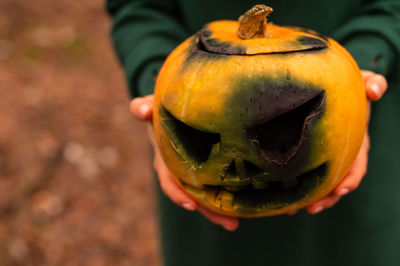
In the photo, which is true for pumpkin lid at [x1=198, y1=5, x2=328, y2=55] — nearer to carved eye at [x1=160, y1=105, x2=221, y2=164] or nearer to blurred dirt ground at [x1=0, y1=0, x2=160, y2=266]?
carved eye at [x1=160, y1=105, x2=221, y2=164]

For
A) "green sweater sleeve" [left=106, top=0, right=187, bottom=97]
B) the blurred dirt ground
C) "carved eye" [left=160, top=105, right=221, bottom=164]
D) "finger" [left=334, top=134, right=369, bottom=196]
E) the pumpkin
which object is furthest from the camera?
the blurred dirt ground

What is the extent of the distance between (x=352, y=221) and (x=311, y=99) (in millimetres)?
822

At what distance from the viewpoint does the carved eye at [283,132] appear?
972mm

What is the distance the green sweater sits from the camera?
1431 mm

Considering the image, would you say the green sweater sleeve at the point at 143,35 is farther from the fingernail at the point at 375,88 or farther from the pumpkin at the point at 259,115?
the fingernail at the point at 375,88

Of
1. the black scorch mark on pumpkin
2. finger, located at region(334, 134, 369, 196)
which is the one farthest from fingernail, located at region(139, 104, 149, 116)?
finger, located at region(334, 134, 369, 196)

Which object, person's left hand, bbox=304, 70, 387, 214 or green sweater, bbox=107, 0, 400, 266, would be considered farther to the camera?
green sweater, bbox=107, 0, 400, 266

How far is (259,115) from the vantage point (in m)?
0.92

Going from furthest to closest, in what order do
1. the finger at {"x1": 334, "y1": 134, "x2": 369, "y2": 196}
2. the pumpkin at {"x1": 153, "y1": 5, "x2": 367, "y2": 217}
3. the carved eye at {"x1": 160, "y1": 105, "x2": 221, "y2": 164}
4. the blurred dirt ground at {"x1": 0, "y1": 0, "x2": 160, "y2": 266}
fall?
1. the blurred dirt ground at {"x1": 0, "y1": 0, "x2": 160, "y2": 266}
2. the finger at {"x1": 334, "y1": 134, "x2": 369, "y2": 196}
3. the carved eye at {"x1": 160, "y1": 105, "x2": 221, "y2": 164}
4. the pumpkin at {"x1": 153, "y1": 5, "x2": 367, "y2": 217}

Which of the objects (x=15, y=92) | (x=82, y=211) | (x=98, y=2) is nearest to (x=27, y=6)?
(x=98, y=2)

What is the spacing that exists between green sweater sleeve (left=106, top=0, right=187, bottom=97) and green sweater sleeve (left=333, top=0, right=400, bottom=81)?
2.04 ft

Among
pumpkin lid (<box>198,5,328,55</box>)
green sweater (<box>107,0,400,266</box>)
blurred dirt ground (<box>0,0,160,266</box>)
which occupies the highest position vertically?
pumpkin lid (<box>198,5,328,55</box>)

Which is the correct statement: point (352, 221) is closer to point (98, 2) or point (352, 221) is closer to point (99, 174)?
point (99, 174)

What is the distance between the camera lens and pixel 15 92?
11.9 ft
